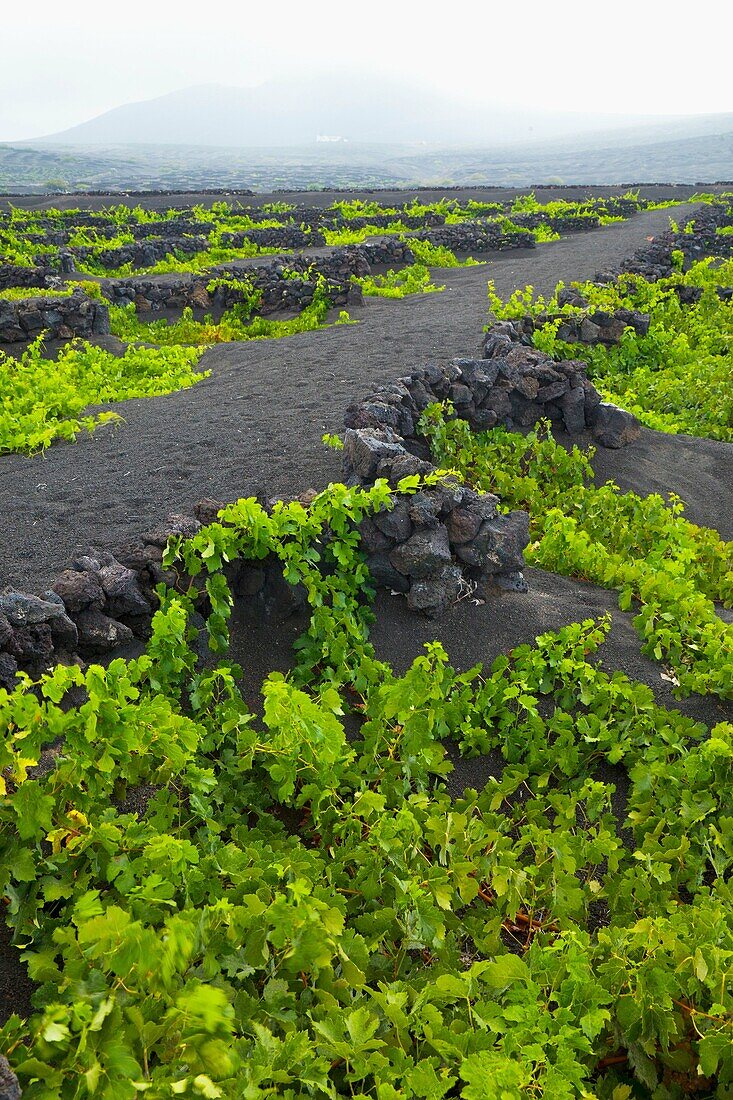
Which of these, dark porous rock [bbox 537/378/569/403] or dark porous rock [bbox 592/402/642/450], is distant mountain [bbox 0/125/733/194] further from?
dark porous rock [bbox 592/402/642/450]

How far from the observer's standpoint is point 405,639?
5051mm

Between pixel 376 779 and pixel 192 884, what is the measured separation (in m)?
1.32

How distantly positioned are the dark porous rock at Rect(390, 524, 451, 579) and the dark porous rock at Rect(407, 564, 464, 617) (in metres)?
0.06

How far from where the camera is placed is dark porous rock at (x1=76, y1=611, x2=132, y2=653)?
4.35m

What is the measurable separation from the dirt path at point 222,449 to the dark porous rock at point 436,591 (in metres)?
1.78

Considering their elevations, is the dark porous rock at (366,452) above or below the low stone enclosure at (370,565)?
above

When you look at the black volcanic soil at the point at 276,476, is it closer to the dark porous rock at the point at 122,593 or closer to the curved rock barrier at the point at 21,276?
the dark porous rock at the point at 122,593

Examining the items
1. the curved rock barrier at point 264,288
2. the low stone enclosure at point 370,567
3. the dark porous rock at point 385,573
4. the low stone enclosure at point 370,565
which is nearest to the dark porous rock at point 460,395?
the low stone enclosure at point 370,565

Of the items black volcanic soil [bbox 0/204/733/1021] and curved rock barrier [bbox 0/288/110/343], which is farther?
curved rock barrier [bbox 0/288/110/343]

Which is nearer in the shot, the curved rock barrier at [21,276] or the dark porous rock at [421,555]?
the dark porous rock at [421,555]

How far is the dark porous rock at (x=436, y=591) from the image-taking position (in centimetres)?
519

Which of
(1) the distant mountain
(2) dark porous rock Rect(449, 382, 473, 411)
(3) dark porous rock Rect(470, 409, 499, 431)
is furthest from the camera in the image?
(1) the distant mountain

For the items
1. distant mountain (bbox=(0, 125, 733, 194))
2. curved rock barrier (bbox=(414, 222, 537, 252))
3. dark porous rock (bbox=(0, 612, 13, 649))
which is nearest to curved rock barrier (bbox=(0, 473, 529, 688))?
dark porous rock (bbox=(0, 612, 13, 649))

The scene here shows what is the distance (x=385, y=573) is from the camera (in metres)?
5.29
